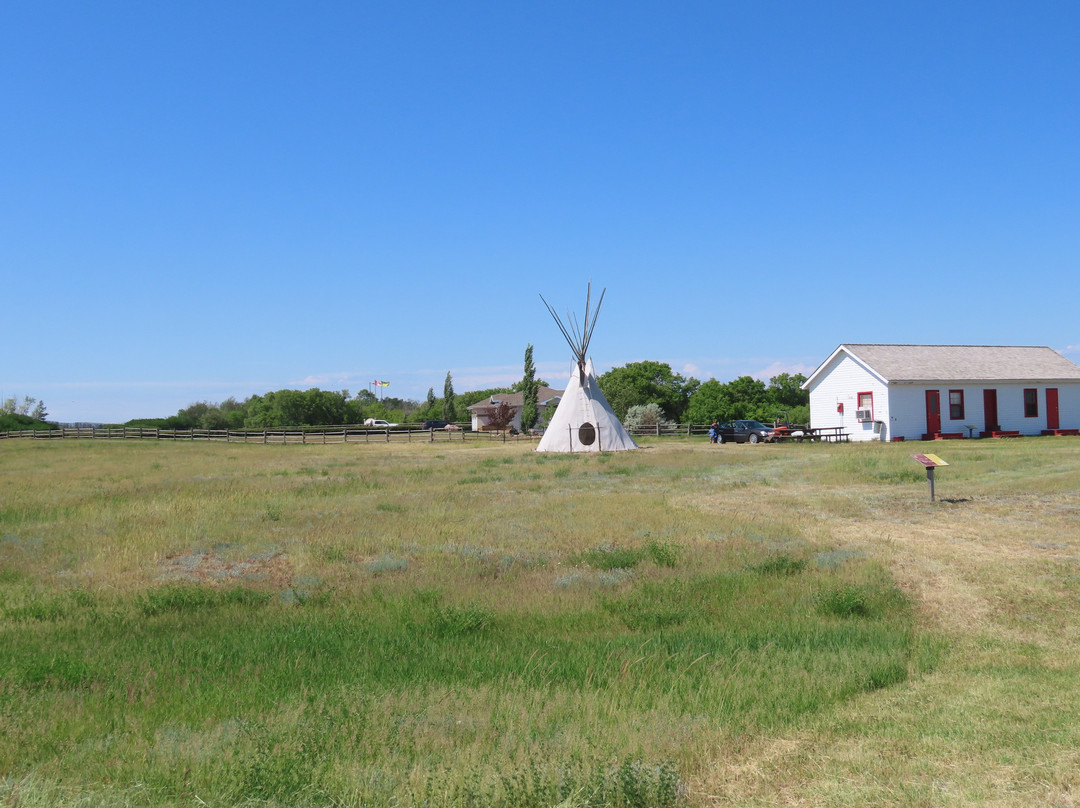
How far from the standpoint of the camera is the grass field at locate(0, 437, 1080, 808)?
4695 millimetres

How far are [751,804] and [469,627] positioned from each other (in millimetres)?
4299

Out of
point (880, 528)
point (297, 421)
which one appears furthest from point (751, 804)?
point (297, 421)

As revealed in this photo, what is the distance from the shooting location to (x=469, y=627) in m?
8.33

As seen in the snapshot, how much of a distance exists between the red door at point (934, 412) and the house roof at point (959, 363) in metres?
0.92

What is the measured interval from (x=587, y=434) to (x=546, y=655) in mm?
32404

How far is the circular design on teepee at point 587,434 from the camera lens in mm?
39531

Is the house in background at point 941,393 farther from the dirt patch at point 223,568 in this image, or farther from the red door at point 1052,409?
the dirt patch at point 223,568

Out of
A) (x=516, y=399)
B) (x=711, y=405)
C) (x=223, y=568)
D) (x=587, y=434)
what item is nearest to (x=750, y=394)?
(x=711, y=405)

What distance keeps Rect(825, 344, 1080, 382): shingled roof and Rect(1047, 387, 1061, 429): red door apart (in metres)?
0.74

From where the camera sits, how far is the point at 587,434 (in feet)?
130

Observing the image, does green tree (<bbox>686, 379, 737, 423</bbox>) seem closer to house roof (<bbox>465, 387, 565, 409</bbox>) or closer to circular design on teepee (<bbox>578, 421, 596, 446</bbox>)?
house roof (<bbox>465, 387, 565, 409</bbox>)

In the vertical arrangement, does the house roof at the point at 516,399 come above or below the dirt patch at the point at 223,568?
above

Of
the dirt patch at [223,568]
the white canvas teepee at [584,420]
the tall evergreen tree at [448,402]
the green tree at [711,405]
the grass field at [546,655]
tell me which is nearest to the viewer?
the grass field at [546,655]

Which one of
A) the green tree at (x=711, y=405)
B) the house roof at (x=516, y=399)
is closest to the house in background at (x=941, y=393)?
the green tree at (x=711, y=405)
